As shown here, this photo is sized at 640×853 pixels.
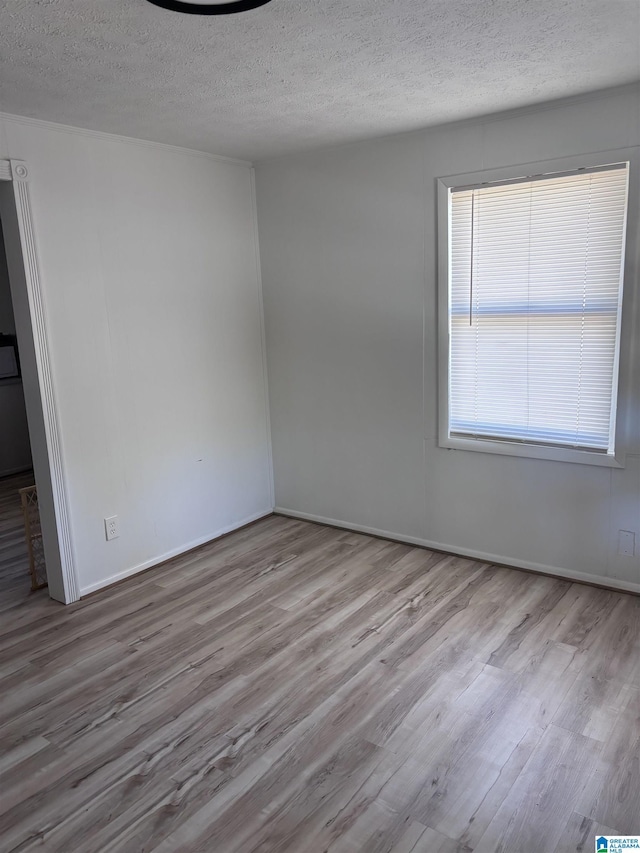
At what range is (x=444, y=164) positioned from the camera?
340 centimetres

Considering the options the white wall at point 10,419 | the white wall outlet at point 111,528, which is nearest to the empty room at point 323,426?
the white wall outlet at point 111,528

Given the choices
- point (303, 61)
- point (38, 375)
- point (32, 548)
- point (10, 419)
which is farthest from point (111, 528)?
point (10, 419)

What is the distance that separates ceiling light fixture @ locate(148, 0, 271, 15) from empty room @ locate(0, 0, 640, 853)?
16 millimetres

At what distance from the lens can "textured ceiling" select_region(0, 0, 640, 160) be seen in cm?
193

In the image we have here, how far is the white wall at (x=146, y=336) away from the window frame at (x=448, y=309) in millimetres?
1389

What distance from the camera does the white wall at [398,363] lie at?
312cm

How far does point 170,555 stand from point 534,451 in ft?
7.50

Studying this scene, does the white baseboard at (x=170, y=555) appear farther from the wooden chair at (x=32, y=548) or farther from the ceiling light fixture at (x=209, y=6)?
the ceiling light fixture at (x=209, y=6)

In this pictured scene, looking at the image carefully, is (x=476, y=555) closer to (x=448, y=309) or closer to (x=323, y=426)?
(x=323, y=426)

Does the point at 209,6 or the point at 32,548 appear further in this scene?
the point at 32,548

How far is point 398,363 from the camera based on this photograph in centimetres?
376

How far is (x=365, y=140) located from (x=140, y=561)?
2856 mm

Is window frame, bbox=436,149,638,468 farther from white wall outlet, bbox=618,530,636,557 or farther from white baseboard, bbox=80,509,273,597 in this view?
white baseboard, bbox=80,509,273,597

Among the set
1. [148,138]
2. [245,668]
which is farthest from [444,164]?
[245,668]
